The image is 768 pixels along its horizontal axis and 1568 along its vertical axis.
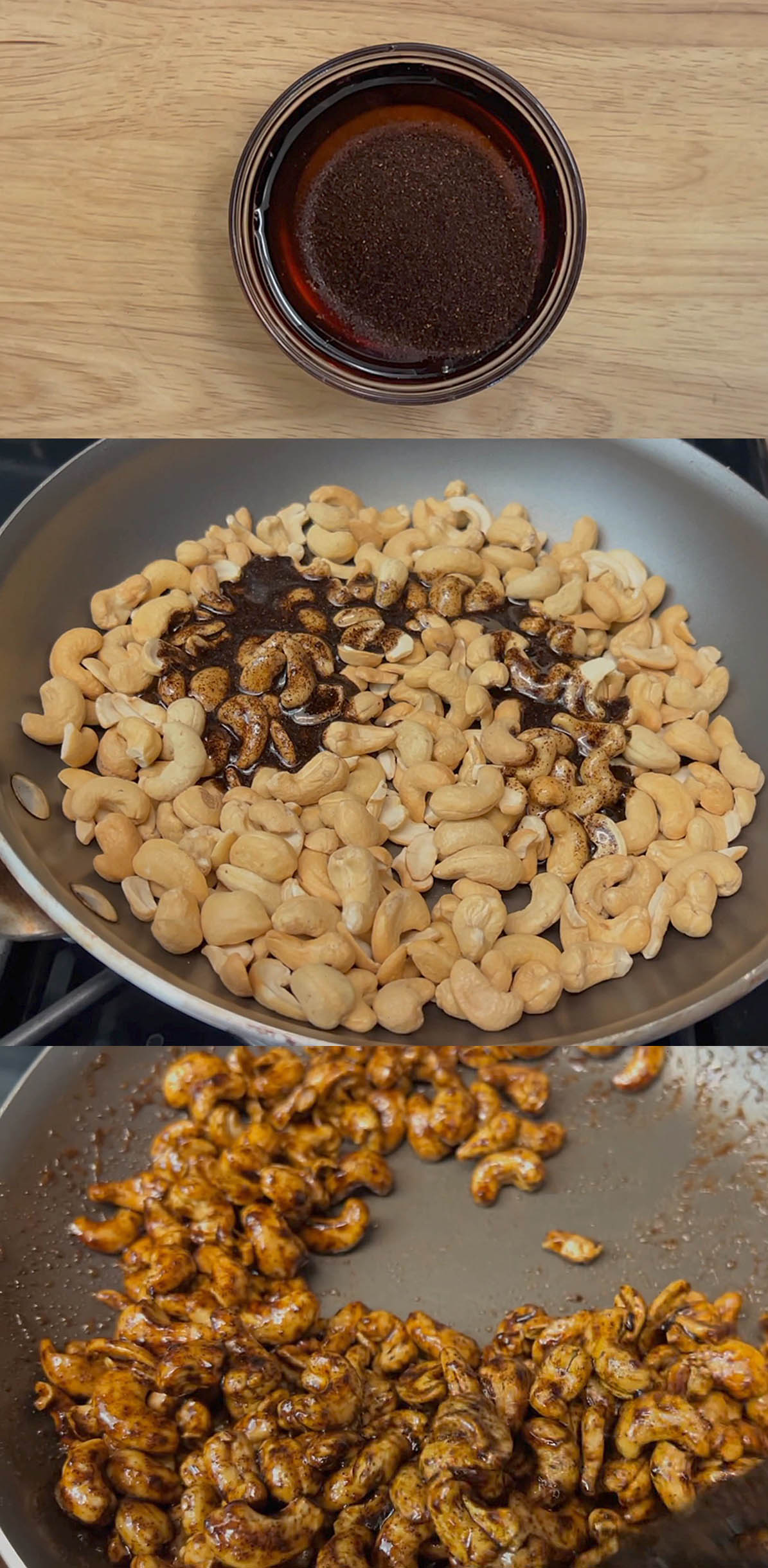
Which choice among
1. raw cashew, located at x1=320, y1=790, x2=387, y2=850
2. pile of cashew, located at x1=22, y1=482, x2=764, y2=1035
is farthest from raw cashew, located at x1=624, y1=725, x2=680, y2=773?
raw cashew, located at x1=320, y1=790, x2=387, y2=850

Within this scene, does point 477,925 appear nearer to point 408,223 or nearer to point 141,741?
point 141,741

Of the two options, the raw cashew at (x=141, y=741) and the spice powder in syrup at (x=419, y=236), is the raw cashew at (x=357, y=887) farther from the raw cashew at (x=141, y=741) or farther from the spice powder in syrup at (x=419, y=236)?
the spice powder in syrup at (x=419, y=236)

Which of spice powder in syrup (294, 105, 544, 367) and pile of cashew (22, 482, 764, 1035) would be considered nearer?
pile of cashew (22, 482, 764, 1035)

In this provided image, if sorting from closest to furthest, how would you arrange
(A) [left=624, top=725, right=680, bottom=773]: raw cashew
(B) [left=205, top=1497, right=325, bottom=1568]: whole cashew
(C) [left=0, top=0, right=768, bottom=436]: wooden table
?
1. (B) [left=205, top=1497, right=325, bottom=1568]: whole cashew
2. (A) [left=624, top=725, right=680, bottom=773]: raw cashew
3. (C) [left=0, top=0, right=768, bottom=436]: wooden table

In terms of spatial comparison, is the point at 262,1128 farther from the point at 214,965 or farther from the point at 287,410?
the point at 287,410

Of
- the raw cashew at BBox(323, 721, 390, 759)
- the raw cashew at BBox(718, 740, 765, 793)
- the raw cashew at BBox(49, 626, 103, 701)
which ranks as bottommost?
the raw cashew at BBox(718, 740, 765, 793)

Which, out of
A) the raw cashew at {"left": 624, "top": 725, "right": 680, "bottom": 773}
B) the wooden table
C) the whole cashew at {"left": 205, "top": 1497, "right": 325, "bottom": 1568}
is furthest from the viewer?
the wooden table

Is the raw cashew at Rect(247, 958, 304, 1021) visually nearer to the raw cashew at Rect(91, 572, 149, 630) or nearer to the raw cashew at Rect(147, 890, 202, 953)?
the raw cashew at Rect(147, 890, 202, 953)
